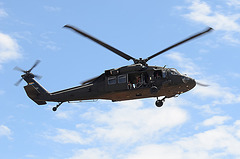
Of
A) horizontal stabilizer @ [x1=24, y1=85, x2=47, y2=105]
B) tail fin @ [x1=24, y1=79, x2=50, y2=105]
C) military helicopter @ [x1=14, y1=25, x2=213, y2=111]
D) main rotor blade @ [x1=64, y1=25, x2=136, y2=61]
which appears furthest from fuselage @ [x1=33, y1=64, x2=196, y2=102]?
horizontal stabilizer @ [x1=24, y1=85, x2=47, y2=105]

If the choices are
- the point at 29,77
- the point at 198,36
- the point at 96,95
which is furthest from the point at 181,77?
the point at 29,77

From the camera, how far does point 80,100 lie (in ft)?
124

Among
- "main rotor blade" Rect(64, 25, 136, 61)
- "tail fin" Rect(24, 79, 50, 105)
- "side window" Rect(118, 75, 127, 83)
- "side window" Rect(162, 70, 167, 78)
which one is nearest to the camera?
"side window" Rect(162, 70, 167, 78)

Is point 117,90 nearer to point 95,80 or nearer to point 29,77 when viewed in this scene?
point 95,80

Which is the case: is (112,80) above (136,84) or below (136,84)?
above

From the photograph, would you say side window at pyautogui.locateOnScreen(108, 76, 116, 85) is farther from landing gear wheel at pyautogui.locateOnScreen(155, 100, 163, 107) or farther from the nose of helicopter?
the nose of helicopter

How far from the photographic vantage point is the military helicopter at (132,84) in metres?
35.1

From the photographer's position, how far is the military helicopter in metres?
35.1

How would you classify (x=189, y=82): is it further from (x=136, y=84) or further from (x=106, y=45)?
(x=106, y=45)

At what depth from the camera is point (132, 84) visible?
35.9m

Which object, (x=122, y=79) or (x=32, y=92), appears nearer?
(x=122, y=79)

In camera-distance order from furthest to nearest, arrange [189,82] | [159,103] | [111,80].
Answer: [111,80] → [159,103] → [189,82]

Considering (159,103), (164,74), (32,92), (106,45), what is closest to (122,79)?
(106,45)

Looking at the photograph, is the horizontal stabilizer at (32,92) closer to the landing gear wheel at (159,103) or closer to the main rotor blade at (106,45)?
the main rotor blade at (106,45)
